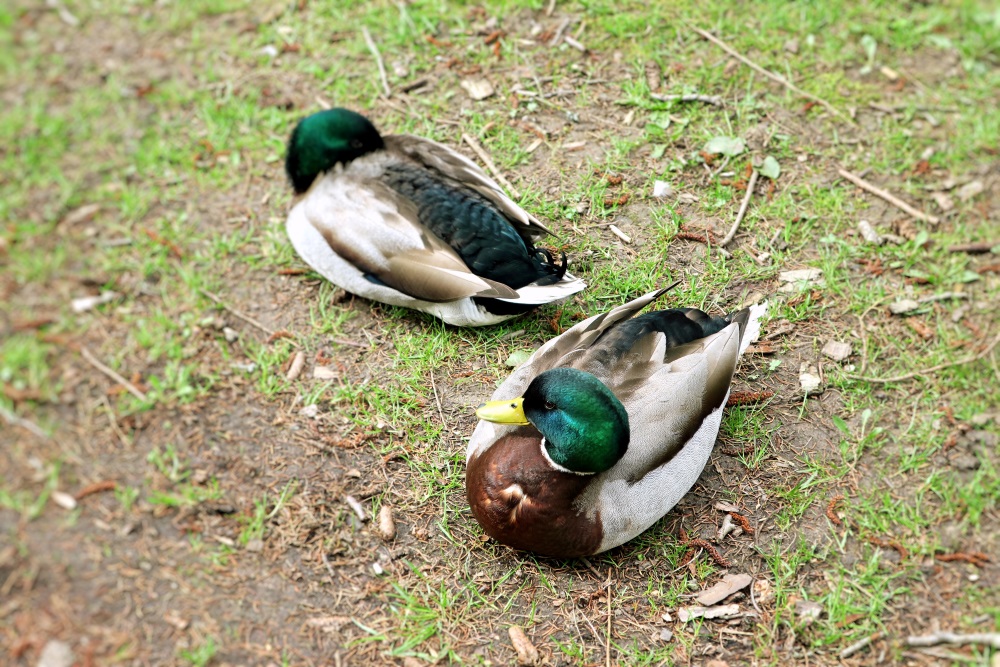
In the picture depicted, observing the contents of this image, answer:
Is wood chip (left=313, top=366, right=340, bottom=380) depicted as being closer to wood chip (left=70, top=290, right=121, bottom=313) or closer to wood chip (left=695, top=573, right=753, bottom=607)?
wood chip (left=70, top=290, right=121, bottom=313)

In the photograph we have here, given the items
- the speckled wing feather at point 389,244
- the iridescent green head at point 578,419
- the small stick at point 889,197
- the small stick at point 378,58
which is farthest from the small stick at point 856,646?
the small stick at point 378,58

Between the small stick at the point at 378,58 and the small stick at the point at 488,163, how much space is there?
0.65 metres

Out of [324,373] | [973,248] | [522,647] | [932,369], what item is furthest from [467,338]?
[973,248]

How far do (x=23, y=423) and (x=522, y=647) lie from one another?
10.5 ft

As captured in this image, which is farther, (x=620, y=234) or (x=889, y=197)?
(x=889, y=197)

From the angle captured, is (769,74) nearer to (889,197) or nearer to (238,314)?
(889,197)

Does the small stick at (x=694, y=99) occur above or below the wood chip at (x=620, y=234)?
above

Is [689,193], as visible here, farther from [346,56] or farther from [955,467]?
[346,56]

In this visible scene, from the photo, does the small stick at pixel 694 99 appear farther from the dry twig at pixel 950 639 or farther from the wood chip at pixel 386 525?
the dry twig at pixel 950 639

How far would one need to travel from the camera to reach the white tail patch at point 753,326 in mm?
3275

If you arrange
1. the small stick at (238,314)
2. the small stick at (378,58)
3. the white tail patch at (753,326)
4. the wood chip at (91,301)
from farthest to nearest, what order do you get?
the small stick at (378,58) → the wood chip at (91,301) → the small stick at (238,314) → the white tail patch at (753,326)

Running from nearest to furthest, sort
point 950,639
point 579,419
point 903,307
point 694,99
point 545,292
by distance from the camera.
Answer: point 579,419 → point 950,639 → point 545,292 → point 903,307 → point 694,99

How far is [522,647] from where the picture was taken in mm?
2953

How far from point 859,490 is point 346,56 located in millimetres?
3754
